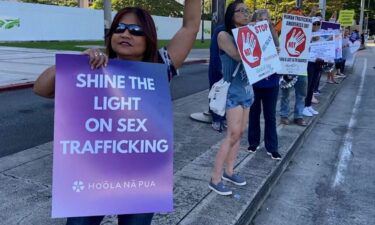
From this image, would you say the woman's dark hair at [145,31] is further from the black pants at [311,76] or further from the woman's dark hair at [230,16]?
the black pants at [311,76]

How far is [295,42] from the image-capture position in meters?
6.54

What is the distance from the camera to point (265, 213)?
4062 mm

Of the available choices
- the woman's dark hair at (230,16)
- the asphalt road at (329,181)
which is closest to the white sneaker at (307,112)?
the asphalt road at (329,181)

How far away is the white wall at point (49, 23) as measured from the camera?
88.2ft

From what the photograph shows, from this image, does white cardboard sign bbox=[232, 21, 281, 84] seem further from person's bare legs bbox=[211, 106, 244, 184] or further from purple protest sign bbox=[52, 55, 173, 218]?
purple protest sign bbox=[52, 55, 173, 218]

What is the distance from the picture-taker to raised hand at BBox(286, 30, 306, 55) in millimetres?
6491

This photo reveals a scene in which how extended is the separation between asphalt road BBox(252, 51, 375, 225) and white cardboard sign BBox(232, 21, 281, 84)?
1322mm

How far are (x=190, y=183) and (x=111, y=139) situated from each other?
7.75ft

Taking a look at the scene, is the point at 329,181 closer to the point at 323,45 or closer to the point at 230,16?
the point at 230,16

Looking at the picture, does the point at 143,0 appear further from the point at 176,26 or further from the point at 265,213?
the point at 265,213

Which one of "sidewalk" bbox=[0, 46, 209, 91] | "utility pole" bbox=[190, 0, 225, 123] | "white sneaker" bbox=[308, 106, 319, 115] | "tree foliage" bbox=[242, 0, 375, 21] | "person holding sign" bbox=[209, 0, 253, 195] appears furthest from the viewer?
"tree foliage" bbox=[242, 0, 375, 21]

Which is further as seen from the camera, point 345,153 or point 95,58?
point 345,153

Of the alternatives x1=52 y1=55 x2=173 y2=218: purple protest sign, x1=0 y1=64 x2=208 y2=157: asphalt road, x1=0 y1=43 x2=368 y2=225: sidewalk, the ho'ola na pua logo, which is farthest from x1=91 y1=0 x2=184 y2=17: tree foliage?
the ho'ola na pua logo

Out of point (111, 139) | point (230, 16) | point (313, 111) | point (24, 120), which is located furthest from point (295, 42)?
point (111, 139)
